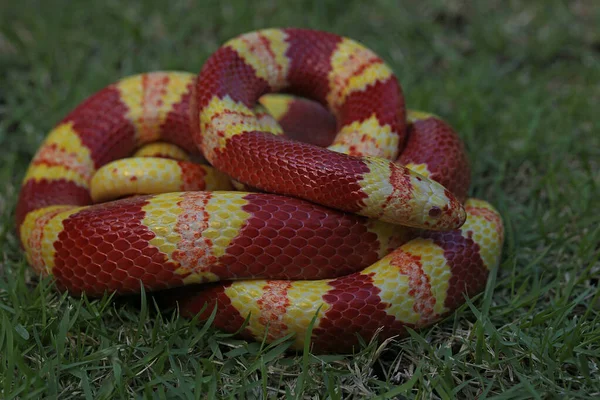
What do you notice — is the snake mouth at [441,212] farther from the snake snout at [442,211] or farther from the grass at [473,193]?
the grass at [473,193]

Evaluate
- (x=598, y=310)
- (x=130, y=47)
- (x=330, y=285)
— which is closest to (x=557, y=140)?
(x=598, y=310)

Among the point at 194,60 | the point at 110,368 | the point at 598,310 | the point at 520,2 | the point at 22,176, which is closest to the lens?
the point at 110,368

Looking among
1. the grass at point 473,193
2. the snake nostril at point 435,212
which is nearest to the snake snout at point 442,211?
the snake nostril at point 435,212

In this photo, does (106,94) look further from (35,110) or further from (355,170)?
(355,170)

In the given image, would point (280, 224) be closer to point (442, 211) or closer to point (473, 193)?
point (442, 211)

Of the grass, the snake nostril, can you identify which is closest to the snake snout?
the snake nostril

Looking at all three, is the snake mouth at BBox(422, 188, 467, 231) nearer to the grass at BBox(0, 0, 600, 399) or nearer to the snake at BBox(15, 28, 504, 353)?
the snake at BBox(15, 28, 504, 353)

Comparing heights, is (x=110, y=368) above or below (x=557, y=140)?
below

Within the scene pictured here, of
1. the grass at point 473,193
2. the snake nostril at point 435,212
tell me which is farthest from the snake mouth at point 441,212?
the grass at point 473,193
